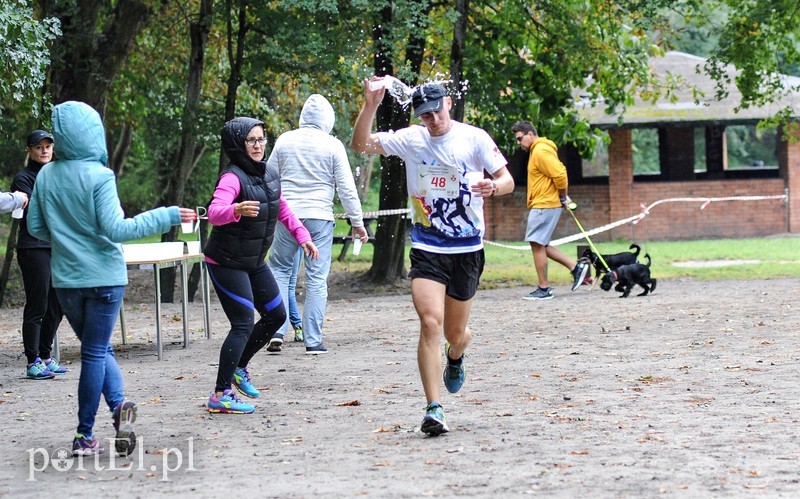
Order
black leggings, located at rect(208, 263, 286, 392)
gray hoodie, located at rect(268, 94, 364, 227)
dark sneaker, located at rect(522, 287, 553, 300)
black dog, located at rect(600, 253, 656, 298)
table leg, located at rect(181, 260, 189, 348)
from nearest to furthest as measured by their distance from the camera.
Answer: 1. black leggings, located at rect(208, 263, 286, 392)
2. gray hoodie, located at rect(268, 94, 364, 227)
3. table leg, located at rect(181, 260, 189, 348)
4. black dog, located at rect(600, 253, 656, 298)
5. dark sneaker, located at rect(522, 287, 553, 300)

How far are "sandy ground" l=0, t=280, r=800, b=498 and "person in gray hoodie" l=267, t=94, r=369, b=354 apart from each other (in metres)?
0.50

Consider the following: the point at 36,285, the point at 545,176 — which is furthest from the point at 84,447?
the point at 545,176

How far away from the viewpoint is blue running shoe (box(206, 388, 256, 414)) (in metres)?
8.01

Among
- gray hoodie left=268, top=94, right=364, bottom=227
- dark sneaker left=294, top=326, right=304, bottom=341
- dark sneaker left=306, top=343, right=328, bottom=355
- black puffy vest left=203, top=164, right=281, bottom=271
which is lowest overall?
dark sneaker left=306, top=343, right=328, bottom=355

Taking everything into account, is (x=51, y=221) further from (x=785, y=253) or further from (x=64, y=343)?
(x=785, y=253)

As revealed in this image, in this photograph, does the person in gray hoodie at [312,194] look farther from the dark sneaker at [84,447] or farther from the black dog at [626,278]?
the black dog at [626,278]

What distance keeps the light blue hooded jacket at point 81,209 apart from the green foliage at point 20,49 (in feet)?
18.0

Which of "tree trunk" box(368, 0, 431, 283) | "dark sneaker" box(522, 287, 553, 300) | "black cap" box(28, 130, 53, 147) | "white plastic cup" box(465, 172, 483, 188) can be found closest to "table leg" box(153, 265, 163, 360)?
"black cap" box(28, 130, 53, 147)

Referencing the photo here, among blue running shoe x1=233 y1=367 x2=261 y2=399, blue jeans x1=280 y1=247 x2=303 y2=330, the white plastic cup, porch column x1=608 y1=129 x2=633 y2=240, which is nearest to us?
the white plastic cup

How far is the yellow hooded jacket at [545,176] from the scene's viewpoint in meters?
15.9

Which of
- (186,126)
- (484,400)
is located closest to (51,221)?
(484,400)

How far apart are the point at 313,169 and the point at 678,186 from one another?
2340 centimetres

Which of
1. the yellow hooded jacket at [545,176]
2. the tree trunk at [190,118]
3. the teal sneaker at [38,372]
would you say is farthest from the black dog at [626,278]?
the teal sneaker at [38,372]

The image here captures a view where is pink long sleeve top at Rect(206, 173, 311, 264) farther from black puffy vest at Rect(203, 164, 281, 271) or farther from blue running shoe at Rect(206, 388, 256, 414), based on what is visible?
blue running shoe at Rect(206, 388, 256, 414)
